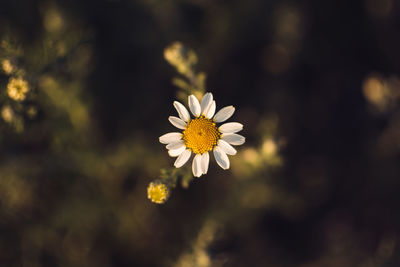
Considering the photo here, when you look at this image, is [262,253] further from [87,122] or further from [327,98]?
[87,122]

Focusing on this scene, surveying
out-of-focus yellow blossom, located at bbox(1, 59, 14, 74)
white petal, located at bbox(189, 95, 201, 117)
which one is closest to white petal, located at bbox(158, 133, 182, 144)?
white petal, located at bbox(189, 95, 201, 117)

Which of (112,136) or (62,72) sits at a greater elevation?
(112,136)

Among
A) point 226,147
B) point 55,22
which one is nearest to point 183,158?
point 226,147

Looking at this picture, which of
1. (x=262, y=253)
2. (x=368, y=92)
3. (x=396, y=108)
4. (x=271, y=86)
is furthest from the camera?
(x=271, y=86)

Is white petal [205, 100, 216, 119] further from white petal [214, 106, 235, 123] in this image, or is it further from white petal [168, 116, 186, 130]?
white petal [168, 116, 186, 130]

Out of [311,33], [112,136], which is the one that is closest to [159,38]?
[112,136]

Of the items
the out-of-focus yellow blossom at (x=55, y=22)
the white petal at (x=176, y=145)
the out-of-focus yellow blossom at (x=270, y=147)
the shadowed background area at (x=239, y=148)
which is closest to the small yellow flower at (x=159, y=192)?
the white petal at (x=176, y=145)
